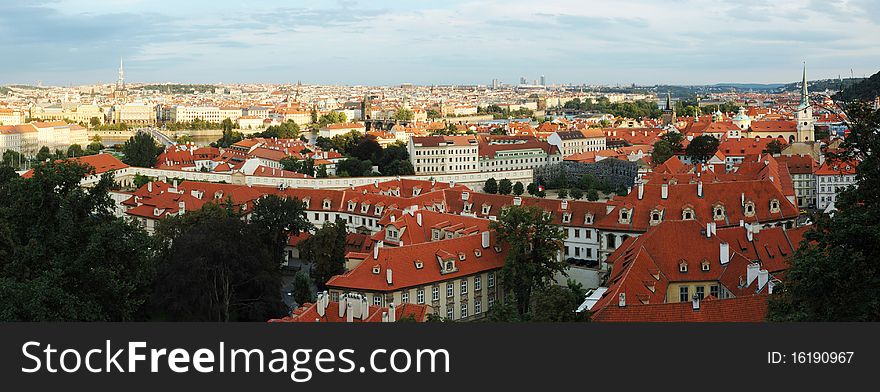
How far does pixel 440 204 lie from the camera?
87.7ft

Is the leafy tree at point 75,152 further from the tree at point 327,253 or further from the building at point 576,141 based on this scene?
the tree at point 327,253

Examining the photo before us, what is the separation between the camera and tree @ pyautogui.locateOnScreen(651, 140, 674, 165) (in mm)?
45156

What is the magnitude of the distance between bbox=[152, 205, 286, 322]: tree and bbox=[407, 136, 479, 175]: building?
31.8m

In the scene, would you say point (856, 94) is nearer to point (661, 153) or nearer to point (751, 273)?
point (751, 273)

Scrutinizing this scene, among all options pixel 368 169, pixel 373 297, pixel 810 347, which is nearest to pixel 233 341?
pixel 810 347

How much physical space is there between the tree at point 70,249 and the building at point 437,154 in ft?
118

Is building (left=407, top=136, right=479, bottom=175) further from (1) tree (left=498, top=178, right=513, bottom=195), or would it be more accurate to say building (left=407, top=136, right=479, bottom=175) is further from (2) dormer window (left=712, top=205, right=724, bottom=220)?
(2) dormer window (left=712, top=205, right=724, bottom=220)

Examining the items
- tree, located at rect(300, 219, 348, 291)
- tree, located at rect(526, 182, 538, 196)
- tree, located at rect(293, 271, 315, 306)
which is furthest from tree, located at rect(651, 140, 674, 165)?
tree, located at rect(293, 271, 315, 306)

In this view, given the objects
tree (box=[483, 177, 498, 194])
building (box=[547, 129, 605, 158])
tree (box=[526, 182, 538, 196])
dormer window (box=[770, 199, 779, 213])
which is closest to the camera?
dormer window (box=[770, 199, 779, 213])

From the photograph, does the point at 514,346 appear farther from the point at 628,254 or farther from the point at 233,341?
the point at 628,254

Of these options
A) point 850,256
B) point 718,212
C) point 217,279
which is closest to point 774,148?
point 718,212

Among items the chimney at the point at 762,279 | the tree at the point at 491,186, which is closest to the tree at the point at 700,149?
the tree at the point at 491,186

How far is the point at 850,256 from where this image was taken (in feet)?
30.6

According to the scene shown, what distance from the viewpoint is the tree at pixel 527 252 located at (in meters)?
19.0
